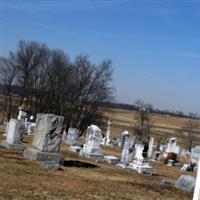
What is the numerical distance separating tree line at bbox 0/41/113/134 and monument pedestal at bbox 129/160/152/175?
33346 millimetres

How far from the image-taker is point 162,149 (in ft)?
138

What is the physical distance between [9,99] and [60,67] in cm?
706

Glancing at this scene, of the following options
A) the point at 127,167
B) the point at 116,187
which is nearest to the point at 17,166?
the point at 116,187

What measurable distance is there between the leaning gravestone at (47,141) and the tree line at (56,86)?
1443 inches

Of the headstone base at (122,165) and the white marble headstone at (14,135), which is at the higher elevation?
the white marble headstone at (14,135)

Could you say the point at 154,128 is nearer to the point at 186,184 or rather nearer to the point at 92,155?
the point at 92,155

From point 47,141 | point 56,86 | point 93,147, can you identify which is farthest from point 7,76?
point 47,141

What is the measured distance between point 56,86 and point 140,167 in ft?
122

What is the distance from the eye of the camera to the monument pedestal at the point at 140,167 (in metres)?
20.6

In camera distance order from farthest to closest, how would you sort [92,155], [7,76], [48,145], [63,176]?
[7,76], [92,155], [48,145], [63,176]

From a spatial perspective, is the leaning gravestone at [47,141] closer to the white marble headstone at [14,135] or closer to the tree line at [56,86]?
the white marble headstone at [14,135]

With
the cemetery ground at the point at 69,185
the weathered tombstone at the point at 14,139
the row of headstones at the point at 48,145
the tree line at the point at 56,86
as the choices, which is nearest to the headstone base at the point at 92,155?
the row of headstones at the point at 48,145

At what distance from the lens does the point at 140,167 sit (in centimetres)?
2075

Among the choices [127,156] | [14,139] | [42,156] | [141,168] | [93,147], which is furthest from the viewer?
[93,147]
